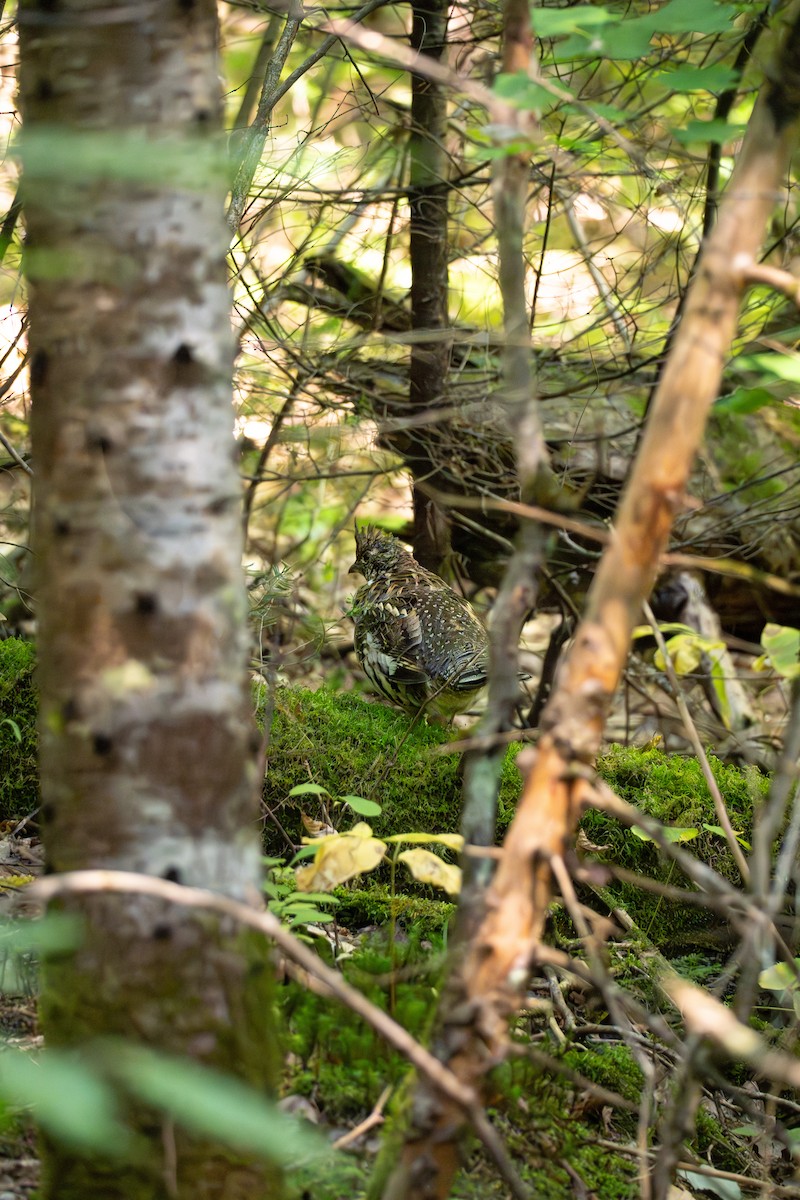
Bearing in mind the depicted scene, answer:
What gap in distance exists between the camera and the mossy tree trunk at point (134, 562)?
170 centimetres

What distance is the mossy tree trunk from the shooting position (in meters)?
1.70

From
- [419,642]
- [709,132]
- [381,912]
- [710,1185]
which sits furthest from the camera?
[419,642]

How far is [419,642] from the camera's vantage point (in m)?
5.56

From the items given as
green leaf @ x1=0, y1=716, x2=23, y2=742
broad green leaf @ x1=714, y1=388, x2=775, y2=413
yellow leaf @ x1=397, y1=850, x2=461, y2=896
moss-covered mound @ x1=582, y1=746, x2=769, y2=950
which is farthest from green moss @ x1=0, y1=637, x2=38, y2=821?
broad green leaf @ x1=714, y1=388, x2=775, y2=413

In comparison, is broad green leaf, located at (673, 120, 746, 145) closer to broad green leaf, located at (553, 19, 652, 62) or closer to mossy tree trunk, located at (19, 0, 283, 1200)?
broad green leaf, located at (553, 19, 652, 62)

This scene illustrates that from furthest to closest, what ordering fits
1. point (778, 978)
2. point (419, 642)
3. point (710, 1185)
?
1. point (419, 642)
2. point (778, 978)
3. point (710, 1185)

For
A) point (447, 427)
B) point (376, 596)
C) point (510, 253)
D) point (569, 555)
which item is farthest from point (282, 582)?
point (510, 253)

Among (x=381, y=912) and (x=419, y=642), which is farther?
(x=419, y=642)

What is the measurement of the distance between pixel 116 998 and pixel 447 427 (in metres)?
4.50

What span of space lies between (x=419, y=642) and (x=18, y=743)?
2.22 m

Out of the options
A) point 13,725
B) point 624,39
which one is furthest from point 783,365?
point 13,725

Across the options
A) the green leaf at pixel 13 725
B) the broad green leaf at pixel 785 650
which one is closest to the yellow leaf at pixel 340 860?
the broad green leaf at pixel 785 650

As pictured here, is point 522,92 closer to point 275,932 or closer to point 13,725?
point 275,932

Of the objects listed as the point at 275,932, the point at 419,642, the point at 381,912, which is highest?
the point at 419,642
